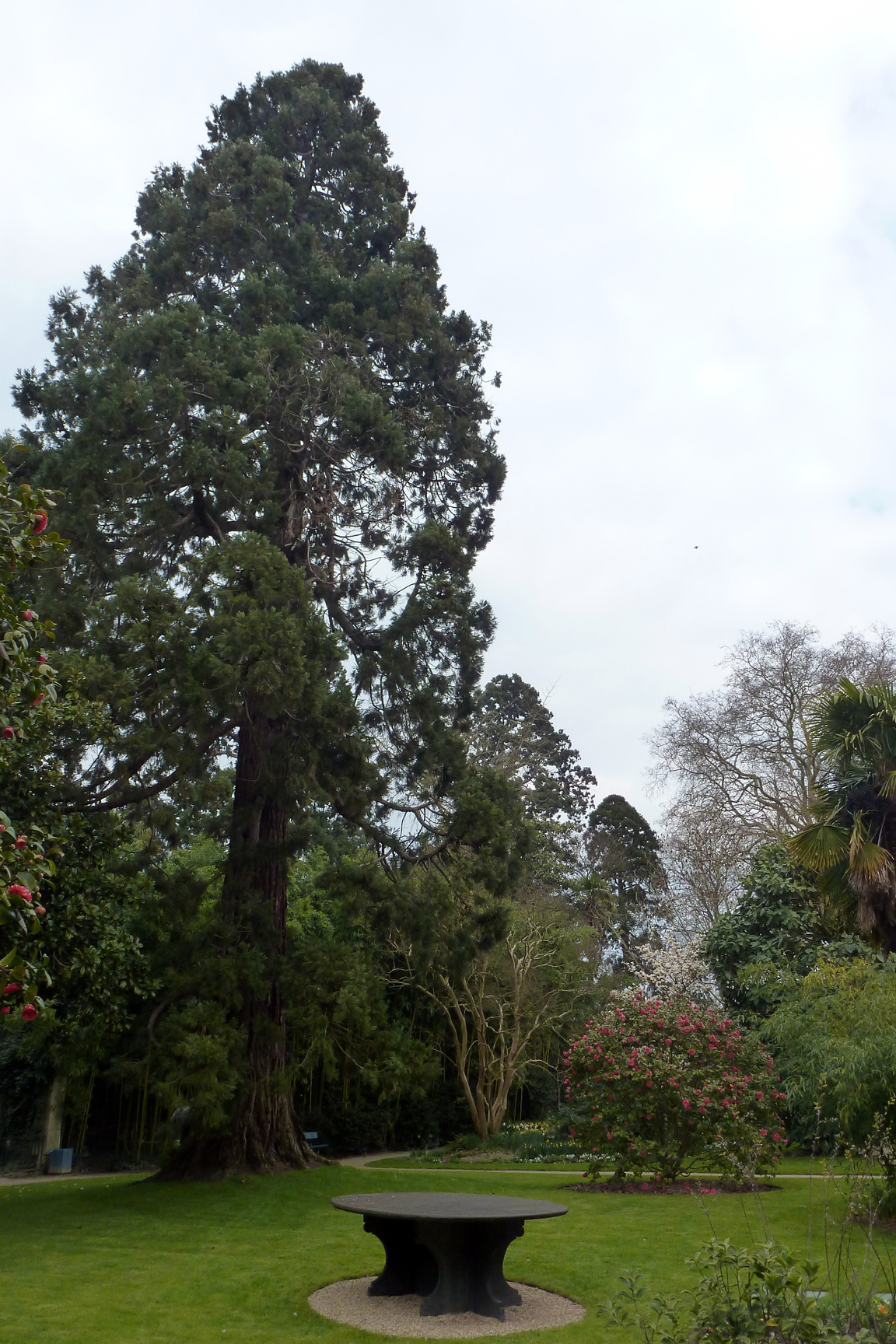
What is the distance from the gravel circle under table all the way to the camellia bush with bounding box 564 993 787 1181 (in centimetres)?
490

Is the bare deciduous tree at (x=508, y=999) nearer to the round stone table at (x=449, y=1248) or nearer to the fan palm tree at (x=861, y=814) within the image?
the fan palm tree at (x=861, y=814)

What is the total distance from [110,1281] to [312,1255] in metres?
1.58

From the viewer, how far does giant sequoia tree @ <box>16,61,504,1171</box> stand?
10.0 metres

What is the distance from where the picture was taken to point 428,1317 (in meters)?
6.02

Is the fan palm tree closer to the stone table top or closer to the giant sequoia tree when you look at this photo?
the giant sequoia tree

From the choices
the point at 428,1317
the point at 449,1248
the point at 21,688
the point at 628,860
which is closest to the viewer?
the point at 21,688

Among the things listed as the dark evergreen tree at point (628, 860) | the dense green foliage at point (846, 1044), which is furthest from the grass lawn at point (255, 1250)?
the dark evergreen tree at point (628, 860)

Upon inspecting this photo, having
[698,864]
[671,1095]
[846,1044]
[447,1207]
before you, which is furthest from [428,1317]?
[698,864]

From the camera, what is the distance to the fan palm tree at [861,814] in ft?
36.6

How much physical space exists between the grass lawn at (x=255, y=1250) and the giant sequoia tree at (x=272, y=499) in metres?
1.29

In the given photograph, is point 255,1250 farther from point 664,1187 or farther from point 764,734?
point 764,734

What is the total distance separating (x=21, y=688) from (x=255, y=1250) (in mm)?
5904

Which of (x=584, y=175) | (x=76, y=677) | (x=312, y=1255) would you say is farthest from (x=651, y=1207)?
(x=584, y=175)

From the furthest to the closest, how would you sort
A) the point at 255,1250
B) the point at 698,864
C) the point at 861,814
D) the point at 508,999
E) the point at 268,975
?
the point at 698,864
the point at 508,999
the point at 861,814
the point at 268,975
the point at 255,1250
